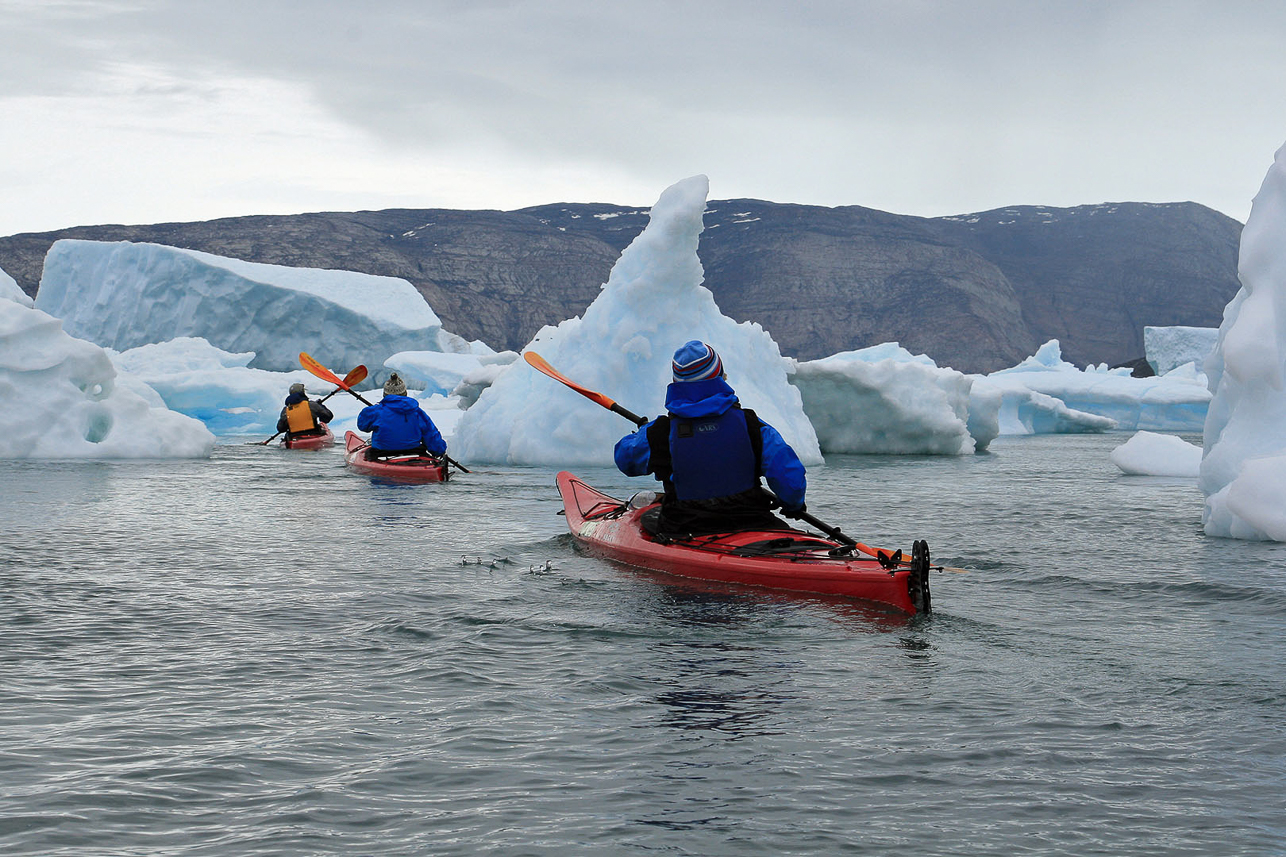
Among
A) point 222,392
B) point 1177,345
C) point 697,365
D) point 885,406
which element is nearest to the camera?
point 697,365

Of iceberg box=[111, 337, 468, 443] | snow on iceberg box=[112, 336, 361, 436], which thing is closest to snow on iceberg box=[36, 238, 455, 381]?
iceberg box=[111, 337, 468, 443]

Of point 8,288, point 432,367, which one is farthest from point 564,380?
point 432,367

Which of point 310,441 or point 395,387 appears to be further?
point 310,441

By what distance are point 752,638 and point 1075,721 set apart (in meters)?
1.48

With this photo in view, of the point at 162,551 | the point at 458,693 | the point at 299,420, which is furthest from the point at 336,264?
the point at 458,693

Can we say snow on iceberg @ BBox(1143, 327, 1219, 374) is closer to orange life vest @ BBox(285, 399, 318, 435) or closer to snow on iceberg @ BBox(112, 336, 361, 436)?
snow on iceberg @ BBox(112, 336, 361, 436)

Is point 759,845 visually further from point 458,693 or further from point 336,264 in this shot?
point 336,264

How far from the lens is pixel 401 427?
505 inches

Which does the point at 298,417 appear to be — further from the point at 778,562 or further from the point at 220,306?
the point at 220,306

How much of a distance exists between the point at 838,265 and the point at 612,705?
84.6 metres

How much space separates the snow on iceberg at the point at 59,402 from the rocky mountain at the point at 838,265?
4813 centimetres

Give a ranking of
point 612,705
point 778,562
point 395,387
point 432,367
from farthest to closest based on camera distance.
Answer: point 432,367 → point 395,387 → point 778,562 → point 612,705

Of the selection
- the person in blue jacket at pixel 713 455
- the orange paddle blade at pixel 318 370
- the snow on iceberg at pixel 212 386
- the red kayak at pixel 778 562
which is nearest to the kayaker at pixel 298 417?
the orange paddle blade at pixel 318 370

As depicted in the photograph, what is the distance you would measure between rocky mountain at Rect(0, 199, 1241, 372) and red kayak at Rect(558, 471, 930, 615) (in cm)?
5819
